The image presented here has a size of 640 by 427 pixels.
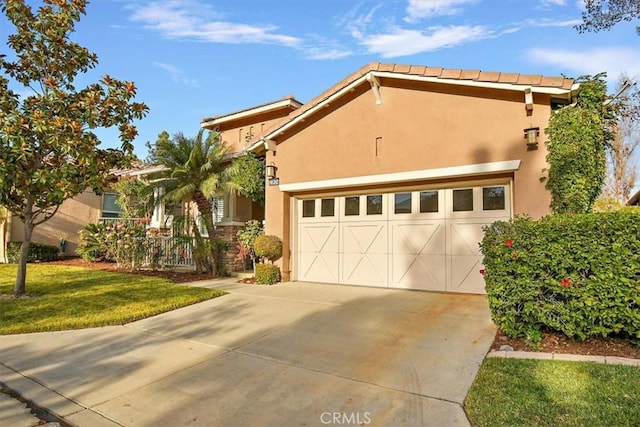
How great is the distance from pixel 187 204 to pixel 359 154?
808cm

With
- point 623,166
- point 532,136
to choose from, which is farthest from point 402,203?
point 623,166

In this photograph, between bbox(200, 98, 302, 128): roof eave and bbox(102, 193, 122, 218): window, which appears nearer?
bbox(200, 98, 302, 128): roof eave

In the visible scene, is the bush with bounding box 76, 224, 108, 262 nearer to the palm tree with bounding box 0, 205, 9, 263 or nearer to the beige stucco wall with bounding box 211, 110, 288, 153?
the palm tree with bounding box 0, 205, 9, 263

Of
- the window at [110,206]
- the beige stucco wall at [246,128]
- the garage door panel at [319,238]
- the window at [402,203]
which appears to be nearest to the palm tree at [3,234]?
the window at [110,206]

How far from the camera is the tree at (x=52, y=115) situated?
7492 millimetres

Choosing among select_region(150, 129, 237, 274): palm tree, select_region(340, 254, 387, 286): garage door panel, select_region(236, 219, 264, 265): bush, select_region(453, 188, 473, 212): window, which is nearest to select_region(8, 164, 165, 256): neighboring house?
select_region(150, 129, 237, 274): palm tree

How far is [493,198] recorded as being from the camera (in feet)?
26.5

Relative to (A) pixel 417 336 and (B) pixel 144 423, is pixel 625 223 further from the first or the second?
(B) pixel 144 423

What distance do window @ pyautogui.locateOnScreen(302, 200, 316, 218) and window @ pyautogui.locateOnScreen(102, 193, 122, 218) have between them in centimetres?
1309

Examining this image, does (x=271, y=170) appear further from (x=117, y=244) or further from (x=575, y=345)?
(x=575, y=345)

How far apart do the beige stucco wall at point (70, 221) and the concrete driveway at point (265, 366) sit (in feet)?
46.6

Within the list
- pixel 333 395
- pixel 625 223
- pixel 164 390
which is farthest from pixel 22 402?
pixel 625 223

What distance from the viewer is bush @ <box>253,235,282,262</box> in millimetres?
10188

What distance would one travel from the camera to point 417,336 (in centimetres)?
549
